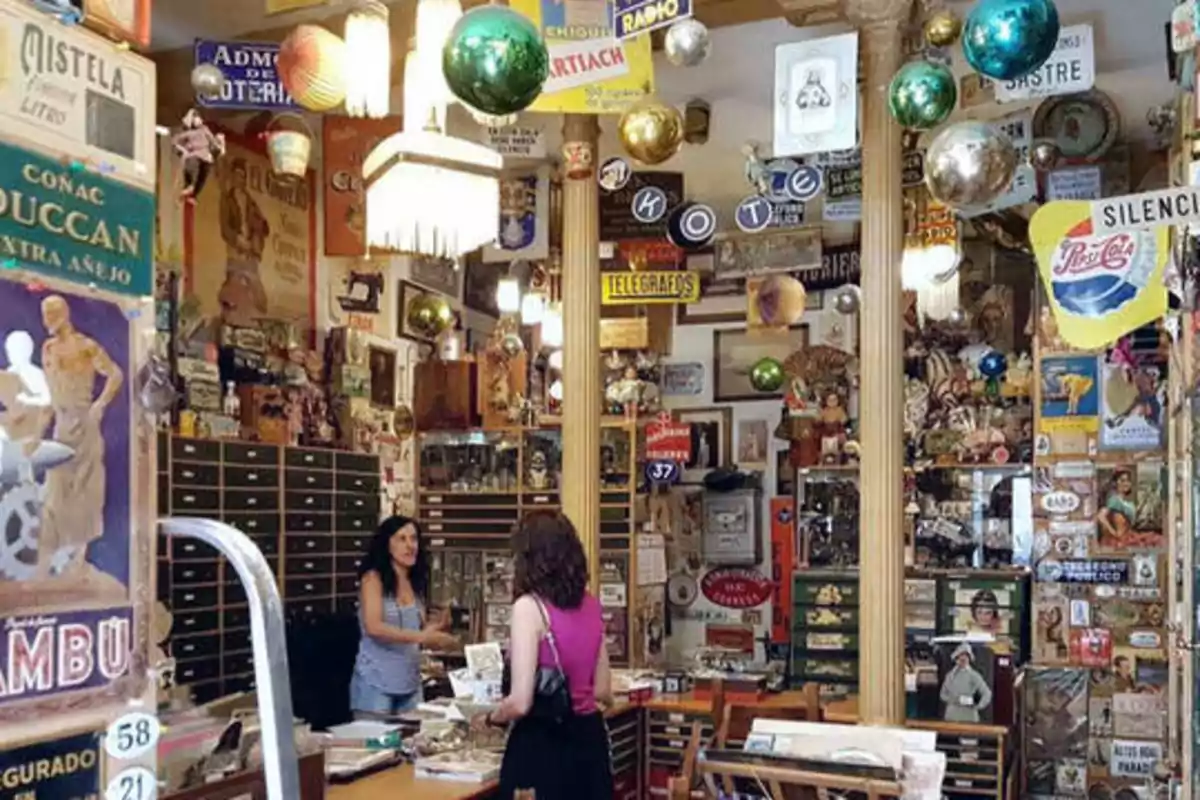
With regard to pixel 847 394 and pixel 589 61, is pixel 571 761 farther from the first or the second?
pixel 847 394

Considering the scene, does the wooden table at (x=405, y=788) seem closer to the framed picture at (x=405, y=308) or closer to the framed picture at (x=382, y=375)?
the framed picture at (x=382, y=375)

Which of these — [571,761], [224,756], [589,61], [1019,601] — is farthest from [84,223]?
[1019,601]

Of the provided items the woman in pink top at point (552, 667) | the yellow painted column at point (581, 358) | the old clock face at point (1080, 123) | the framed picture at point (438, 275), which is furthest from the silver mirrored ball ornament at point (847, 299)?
the woman in pink top at point (552, 667)

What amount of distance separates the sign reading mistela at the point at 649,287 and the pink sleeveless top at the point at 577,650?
5.09 meters

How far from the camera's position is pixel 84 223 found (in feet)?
3.80

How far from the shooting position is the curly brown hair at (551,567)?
4320mm

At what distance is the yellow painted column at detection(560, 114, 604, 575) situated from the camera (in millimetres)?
6902

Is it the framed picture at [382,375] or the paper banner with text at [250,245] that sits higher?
the paper banner with text at [250,245]

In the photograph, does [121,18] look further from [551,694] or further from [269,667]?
[551,694]

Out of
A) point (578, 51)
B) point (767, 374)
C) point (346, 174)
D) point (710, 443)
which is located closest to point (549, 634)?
point (578, 51)

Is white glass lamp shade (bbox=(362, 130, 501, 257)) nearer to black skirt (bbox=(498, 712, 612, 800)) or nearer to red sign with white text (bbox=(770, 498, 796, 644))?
black skirt (bbox=(498, 712, 612, 800))

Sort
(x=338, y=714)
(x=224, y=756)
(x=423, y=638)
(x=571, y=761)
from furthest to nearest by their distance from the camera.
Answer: (x=338, y=714) → (x=423, y=638) → (x=571, y=761) → (x=224, y=756)

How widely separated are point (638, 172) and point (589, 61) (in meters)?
4.22

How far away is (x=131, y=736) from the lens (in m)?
1.20
